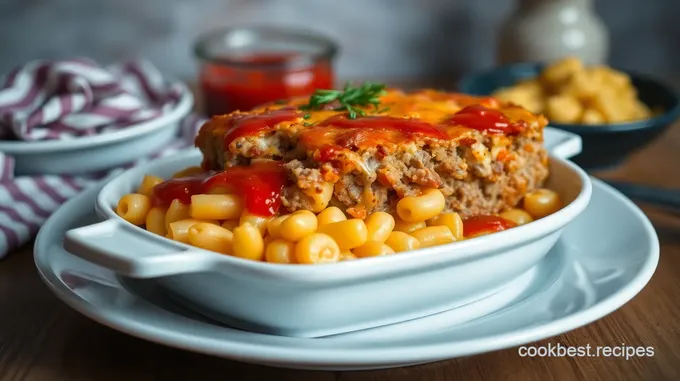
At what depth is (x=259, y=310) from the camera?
4.52 ft

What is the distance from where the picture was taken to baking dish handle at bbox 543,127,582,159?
199cm

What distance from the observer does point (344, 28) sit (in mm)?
3902

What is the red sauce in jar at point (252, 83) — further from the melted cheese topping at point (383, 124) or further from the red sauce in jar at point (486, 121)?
the red sauce in jar at point (486, 121)

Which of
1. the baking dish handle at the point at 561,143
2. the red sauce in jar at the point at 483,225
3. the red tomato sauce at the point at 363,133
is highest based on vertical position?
the red tomato sauce at the point at 363,133

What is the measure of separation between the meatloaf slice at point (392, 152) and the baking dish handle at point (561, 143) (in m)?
0.15

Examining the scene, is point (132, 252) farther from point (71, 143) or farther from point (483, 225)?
point (71, 143)

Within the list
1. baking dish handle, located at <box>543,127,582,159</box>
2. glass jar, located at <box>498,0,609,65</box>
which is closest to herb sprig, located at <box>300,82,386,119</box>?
baking dish handle, located at <box>543,127,582,159</box>

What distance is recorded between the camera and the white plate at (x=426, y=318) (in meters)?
1.27

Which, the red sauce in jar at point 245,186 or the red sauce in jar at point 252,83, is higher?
the red sauce in jar at point 245,186

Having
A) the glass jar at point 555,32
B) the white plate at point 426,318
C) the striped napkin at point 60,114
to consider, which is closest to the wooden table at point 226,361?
the white plate at point 426,318

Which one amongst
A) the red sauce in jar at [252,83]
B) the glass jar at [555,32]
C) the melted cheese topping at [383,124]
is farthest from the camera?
Answer: the glass jar at [555,32]

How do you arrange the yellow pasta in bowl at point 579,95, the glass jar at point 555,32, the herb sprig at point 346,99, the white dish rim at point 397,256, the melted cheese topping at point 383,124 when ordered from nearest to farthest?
the white dish rim at point 397,256 → the melted cheese topping at point 383,124 → the herb sprig at point 346,99 → the yellow pasta in bowl at point 579,95 → the glass jar at point 555,32

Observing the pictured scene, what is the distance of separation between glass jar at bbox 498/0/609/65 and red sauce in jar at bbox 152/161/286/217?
6.80 ft

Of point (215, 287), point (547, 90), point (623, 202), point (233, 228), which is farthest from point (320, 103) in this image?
point (547, 90)
